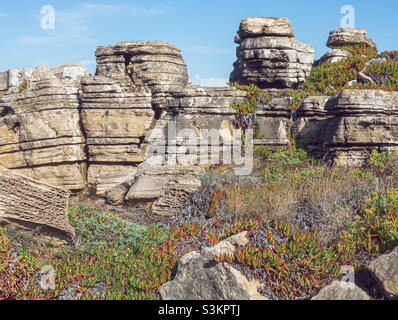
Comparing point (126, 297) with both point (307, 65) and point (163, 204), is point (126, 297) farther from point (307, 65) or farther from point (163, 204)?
point (307, 65)

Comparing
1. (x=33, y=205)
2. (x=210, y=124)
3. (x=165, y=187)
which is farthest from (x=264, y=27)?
(x=33, y=205)

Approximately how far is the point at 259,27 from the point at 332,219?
36.2 ft

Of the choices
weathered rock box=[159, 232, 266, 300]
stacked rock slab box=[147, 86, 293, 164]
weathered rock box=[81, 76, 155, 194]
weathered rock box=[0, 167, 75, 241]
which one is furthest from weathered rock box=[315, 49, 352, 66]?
weathered rock box=[0, 167, 75, 241]

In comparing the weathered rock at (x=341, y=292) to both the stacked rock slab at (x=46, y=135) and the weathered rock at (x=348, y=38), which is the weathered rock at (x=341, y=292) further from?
the weathered rock at (x=348, y=38)

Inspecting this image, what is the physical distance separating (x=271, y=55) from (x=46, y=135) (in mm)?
9829

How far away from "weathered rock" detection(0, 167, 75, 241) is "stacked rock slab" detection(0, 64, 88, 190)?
7393 millimetres

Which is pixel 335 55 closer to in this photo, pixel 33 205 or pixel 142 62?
pixel 142 62

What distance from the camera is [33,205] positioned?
730 centimetres

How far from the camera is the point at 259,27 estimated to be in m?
16.1

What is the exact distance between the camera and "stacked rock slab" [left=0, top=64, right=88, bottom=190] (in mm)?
14664

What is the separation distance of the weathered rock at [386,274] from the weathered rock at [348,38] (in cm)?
2062

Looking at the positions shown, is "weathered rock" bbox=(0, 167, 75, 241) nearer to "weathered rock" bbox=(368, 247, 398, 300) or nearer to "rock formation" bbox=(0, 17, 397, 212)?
"rock formation" bbox=(0, 17, 397, 212)

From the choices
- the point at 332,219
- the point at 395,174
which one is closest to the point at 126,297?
the point at 332,219

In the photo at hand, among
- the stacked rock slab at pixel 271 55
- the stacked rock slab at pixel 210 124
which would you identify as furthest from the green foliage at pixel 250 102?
the stacked rock slab at pixel 271 55
